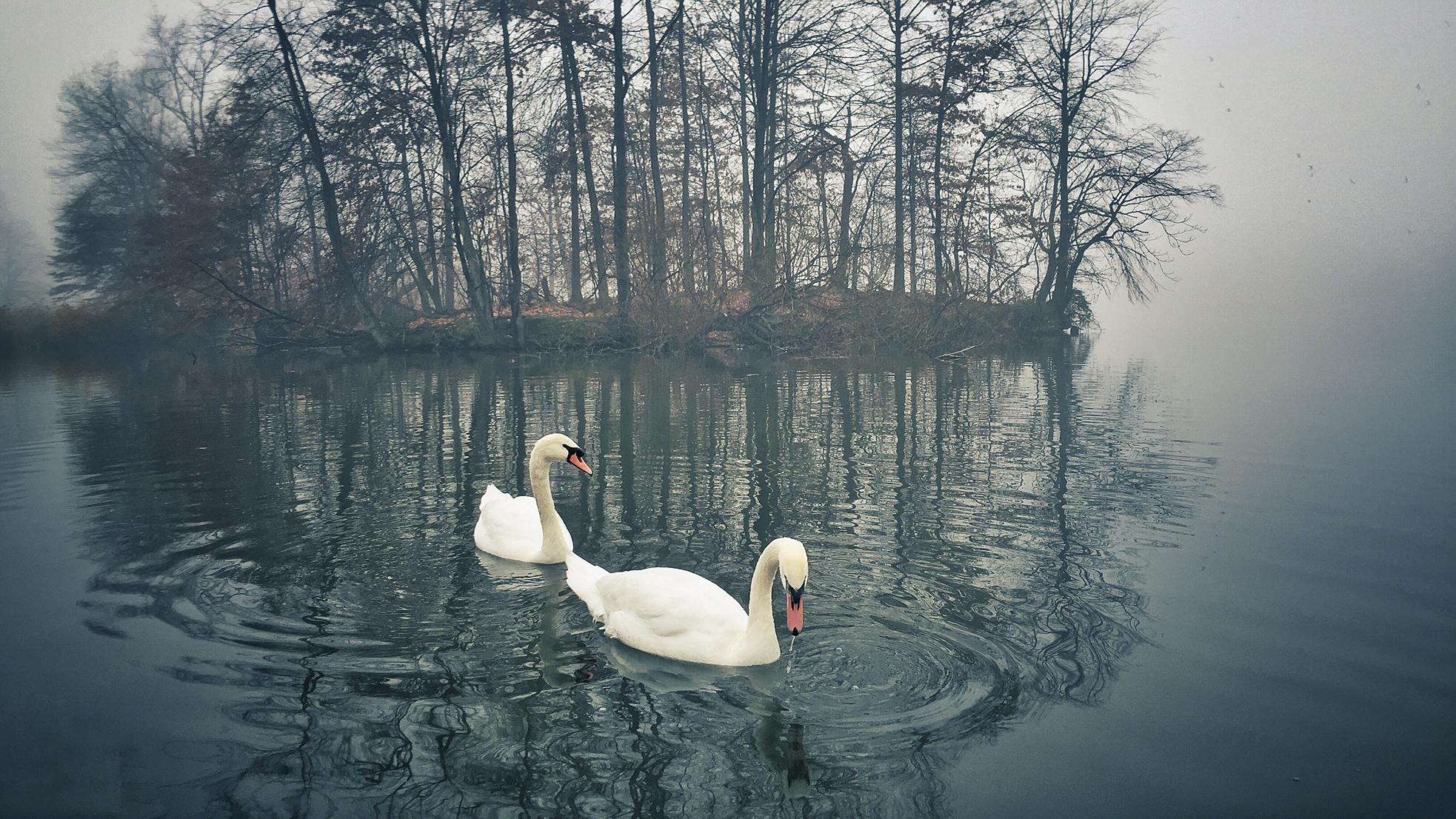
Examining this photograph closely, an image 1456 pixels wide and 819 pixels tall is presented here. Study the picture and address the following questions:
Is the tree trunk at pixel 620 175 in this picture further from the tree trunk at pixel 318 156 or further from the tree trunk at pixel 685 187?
the tree trunk at pixel 318 156

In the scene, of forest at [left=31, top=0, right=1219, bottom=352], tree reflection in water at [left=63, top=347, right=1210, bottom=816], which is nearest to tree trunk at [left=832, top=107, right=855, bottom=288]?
forest at [left=31, top=0, right=1219, bottom=352]

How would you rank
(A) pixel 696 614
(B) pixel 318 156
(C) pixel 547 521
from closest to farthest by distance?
(A) pixel 696 614, (C) pixel 547 521, (B) pixel 318 156

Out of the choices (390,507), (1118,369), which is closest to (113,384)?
(390,507)

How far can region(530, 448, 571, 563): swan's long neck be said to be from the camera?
19.4 ft

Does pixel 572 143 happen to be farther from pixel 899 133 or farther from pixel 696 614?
pixel 696 614

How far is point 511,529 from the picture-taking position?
6.12m

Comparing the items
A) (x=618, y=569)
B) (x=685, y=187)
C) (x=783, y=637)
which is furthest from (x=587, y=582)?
(x=685, y=187)

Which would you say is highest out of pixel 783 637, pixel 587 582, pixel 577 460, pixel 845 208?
pixel 845 208

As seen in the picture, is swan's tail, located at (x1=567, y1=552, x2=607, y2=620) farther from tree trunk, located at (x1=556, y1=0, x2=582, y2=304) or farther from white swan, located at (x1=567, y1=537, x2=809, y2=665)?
tree trunk, located at (x1=556, y1=0, x2=582, y2=304)

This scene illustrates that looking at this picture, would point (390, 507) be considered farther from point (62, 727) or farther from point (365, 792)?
point (365, 792)

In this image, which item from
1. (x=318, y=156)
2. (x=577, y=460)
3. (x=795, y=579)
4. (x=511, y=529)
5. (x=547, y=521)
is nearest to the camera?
(x=795, y=579)

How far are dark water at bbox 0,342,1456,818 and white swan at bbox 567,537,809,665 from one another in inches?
4.5

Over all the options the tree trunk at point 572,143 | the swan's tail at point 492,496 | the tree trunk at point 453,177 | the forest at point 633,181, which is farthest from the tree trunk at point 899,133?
the swan's tail at point 492,496

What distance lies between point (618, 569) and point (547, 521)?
2.04 ft
